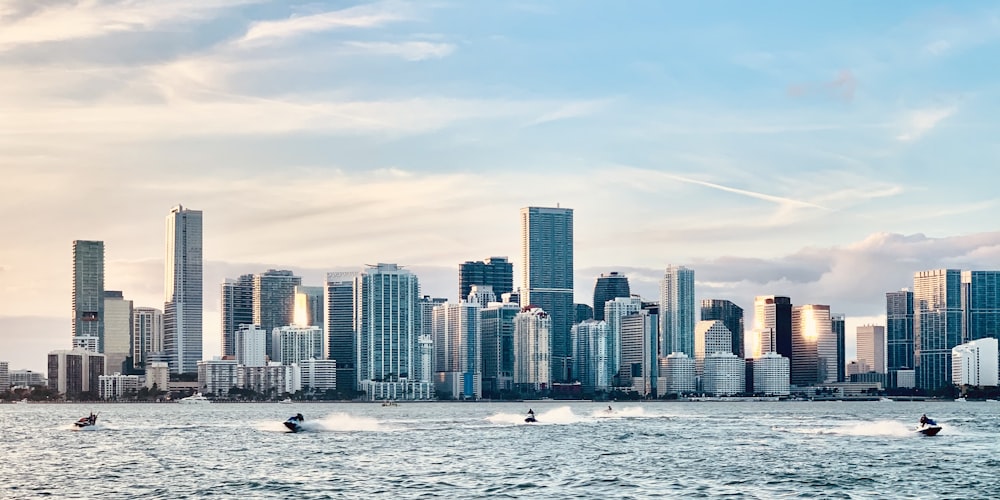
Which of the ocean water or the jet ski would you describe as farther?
the jet ski

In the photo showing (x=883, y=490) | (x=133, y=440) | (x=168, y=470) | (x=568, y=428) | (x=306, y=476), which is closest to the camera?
(x=883, y=490)

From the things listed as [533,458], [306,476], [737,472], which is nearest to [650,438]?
[533,458]

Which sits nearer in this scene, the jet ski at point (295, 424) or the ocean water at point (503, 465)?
the ocean water at point (503, 465)

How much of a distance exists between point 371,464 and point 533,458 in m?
15.5

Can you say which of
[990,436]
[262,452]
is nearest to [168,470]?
[262,452]

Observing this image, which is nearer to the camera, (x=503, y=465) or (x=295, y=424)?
(x=503, y=465)

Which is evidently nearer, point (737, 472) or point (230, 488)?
point (230, 488)

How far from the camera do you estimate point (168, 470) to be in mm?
109000

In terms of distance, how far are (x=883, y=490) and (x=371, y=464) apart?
41691 millimetres

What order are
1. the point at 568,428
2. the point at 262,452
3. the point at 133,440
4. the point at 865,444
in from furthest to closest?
the point at 568,428 < the point at 133,440 < the point at 865,444 < the point at 262,452

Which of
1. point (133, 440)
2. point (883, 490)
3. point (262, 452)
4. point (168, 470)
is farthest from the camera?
point (133, 440)

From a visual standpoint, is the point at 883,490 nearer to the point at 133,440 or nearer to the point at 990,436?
the point at 990,436

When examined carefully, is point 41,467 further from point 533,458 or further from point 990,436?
point 990,436

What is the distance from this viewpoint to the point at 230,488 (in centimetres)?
9394
